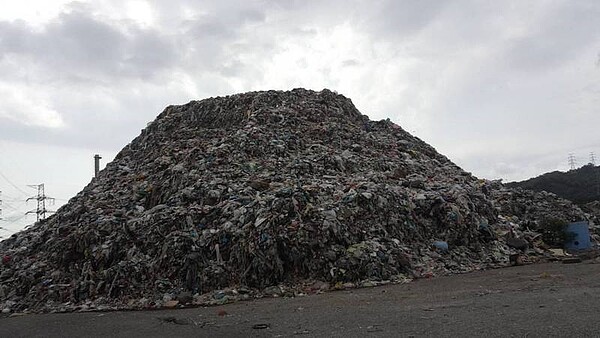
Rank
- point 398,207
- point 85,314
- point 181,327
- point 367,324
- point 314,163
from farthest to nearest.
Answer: point 314,163 < point 398,207 < point 85,314 < point 181,327 < point 367,324

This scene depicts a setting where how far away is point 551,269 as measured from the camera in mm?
9539

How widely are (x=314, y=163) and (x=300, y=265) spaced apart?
4.20 meters

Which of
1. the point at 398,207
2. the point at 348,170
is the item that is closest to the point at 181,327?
the point at 398,207

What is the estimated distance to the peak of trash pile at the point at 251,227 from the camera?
30.5 feet

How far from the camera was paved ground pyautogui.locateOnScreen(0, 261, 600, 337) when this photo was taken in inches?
194

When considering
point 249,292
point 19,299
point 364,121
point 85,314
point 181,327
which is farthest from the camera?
point 364,121

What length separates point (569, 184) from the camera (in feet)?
119

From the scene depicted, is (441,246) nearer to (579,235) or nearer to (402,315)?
(579,235)

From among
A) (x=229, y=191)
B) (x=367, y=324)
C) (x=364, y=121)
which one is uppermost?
(x=364, y=121)

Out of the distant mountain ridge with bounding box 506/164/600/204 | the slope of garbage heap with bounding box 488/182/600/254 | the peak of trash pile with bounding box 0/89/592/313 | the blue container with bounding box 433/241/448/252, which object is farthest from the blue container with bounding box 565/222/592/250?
the distant mountain ridge with bounding box 506/164/600/204

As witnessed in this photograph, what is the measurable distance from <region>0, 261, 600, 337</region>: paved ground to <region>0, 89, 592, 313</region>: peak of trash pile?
3.11 ft

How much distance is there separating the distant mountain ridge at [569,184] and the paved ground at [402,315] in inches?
1072

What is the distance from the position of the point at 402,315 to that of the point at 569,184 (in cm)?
3529

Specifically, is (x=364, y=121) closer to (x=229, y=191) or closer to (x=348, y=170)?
(x=348, y=170)
